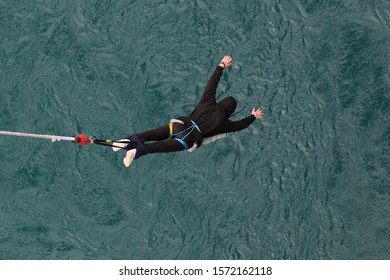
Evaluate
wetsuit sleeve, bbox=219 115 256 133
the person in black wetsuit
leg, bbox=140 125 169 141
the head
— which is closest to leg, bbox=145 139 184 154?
the person in black wetsuit

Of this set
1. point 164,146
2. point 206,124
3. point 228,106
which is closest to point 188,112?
point 228,106

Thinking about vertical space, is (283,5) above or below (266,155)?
above

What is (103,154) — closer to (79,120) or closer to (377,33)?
(79,120)

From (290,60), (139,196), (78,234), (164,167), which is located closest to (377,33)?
(290,60)

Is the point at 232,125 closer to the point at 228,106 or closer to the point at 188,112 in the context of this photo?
the point at 228,106

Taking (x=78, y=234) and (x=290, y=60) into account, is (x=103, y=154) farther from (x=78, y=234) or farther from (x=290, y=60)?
(x=290, y=60)

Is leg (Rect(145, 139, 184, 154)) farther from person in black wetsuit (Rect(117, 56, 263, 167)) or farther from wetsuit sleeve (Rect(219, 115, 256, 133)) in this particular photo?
wetsuit sleeve (Rect(219, 115, 256, 133))

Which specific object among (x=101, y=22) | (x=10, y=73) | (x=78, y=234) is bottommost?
(x=78, y=234)
